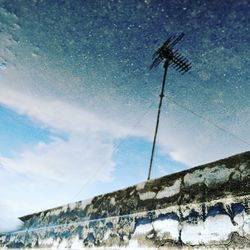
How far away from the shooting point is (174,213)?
6.79 feet

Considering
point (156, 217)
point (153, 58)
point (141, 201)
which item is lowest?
point (156, 217)

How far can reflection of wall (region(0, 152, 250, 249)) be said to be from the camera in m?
1.70

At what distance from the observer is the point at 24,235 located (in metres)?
4.21

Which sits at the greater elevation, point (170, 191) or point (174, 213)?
point (170, 191)

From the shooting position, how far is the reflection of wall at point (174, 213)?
1.70 metres

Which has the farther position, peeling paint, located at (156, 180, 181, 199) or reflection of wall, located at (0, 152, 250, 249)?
peeling paint, located at (156, 180, 181, 199)

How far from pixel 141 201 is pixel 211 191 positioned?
749 millimetres

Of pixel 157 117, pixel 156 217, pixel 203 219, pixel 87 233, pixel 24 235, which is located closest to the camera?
pixel 203 219

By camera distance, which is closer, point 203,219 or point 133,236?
point 203,219

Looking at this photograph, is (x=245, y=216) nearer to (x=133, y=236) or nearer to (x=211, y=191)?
(x=211, y=191)

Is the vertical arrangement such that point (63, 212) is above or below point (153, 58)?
below

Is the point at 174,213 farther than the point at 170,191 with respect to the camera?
No

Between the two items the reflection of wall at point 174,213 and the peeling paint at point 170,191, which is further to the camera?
the peeling paint at point 170,191

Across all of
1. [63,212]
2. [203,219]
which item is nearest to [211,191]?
[203,219]
